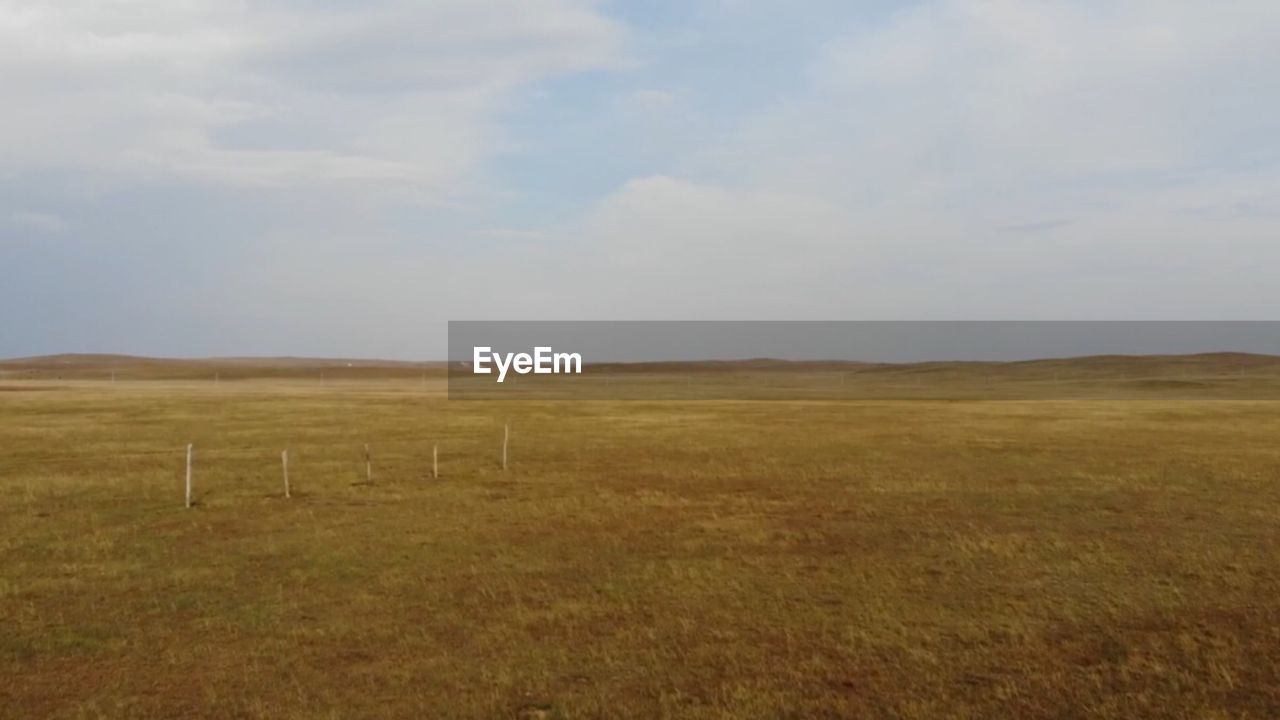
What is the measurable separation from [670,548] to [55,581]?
10.6 metres

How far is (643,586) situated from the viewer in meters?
15.9

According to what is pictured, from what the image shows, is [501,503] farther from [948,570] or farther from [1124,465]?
[1124,465]

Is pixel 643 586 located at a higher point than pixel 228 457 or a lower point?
higher

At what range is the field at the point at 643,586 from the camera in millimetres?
11008

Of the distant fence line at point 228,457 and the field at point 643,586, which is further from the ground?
the field at point 643,586

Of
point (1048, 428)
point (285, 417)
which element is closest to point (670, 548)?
point (1048, 428)

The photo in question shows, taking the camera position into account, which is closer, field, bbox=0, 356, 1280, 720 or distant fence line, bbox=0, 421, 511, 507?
field, bbox=0, 356, 1280, 720

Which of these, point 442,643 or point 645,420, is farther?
point 645,420

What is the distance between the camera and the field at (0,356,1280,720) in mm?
11008

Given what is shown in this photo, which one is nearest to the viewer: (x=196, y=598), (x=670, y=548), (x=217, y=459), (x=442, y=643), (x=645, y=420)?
(x=442, y=643)

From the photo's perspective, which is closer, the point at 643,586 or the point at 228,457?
the point at 643,586

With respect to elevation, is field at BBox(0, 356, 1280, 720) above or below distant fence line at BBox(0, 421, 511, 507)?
above

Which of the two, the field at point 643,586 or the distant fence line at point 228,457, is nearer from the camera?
the field at point 643,586

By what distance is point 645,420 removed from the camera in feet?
184
